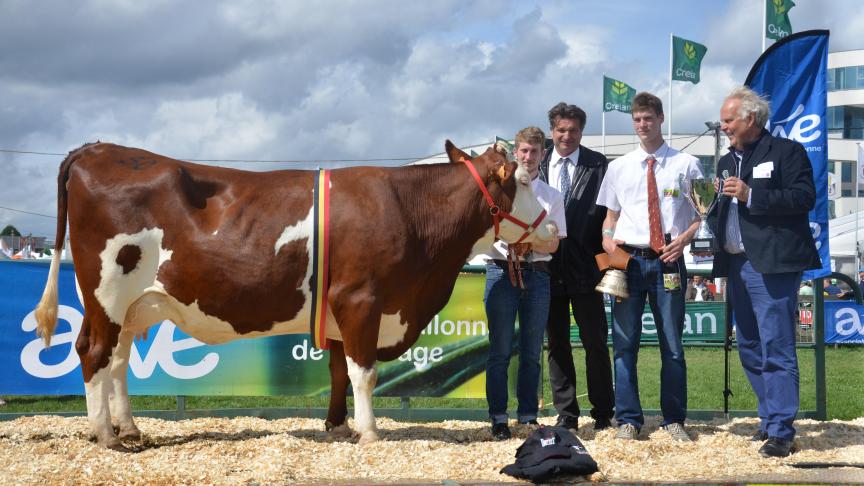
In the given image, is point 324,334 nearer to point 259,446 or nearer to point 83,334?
point 259,446

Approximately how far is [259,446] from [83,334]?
1511 mm

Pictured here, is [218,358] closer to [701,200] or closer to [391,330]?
[391,330]

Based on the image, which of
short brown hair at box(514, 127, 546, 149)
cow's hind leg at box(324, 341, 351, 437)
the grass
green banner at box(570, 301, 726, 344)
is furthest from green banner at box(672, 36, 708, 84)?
cow's hind leg at box(324, 341, 351, 437)

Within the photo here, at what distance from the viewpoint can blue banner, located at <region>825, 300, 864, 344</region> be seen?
16.0 metres

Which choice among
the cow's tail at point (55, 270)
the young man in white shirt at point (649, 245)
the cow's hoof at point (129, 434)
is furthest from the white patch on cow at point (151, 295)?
the young man in white shirt at point (649, 245)

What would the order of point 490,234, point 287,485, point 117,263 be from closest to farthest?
1. point 287,485
2. point 117,263
3. point 490,234

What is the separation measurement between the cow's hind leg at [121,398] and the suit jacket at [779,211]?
4.57 meters

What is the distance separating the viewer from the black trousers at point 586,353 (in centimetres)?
651

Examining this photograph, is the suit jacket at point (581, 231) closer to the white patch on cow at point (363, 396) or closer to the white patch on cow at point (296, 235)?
the white patch on cow at point (363, 396)

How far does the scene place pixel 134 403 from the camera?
9.01m

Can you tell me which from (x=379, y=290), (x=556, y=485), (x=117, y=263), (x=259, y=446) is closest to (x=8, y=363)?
(x=117, y=263)

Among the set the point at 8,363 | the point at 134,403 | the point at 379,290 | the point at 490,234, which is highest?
the point at 490,234

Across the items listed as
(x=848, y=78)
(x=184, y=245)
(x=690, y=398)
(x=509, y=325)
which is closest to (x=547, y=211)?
(x=509, y=325)

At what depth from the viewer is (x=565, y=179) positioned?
6.66 meters
